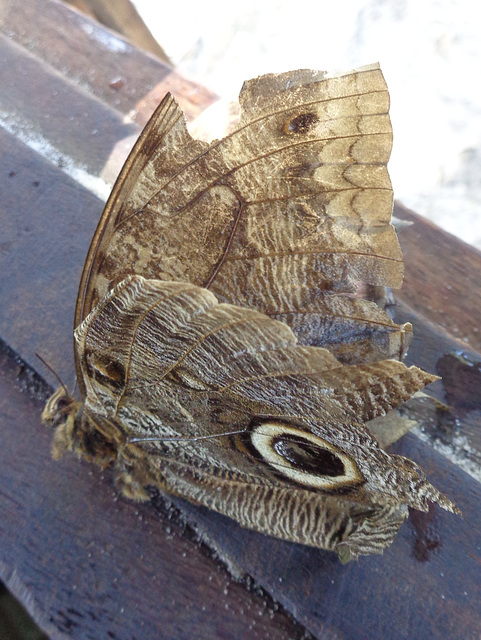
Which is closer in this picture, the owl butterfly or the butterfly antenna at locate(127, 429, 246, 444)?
the owl butterfly

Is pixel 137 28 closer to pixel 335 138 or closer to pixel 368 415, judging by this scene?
pixel 335 138

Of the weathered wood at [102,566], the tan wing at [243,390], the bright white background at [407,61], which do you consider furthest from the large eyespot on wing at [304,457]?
the bright white background at [407,61]

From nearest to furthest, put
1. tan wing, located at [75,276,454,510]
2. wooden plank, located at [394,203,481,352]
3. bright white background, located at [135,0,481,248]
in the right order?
tan wing, located at [75,276,454,510]
wooden plank, located at [394,203,481,352]
bright white background, located at [135,0,481,248]

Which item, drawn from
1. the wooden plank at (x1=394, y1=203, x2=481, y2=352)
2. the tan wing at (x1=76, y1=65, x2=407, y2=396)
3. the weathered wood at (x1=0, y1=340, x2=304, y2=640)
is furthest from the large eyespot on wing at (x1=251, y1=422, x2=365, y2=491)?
the wooden plank at (x1=394, y1=203, x2=481, y2=352)

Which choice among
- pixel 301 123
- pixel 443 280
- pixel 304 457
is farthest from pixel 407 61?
pixel 304 457

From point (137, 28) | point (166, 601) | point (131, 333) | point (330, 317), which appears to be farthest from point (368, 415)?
point (137, 28)

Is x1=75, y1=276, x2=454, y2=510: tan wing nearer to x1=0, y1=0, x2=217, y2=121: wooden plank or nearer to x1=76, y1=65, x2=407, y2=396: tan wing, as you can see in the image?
x1=76, y1=65, x2=407, y2=396: tan wing

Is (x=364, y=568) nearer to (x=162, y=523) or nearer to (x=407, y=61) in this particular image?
(x=162, y=523)
